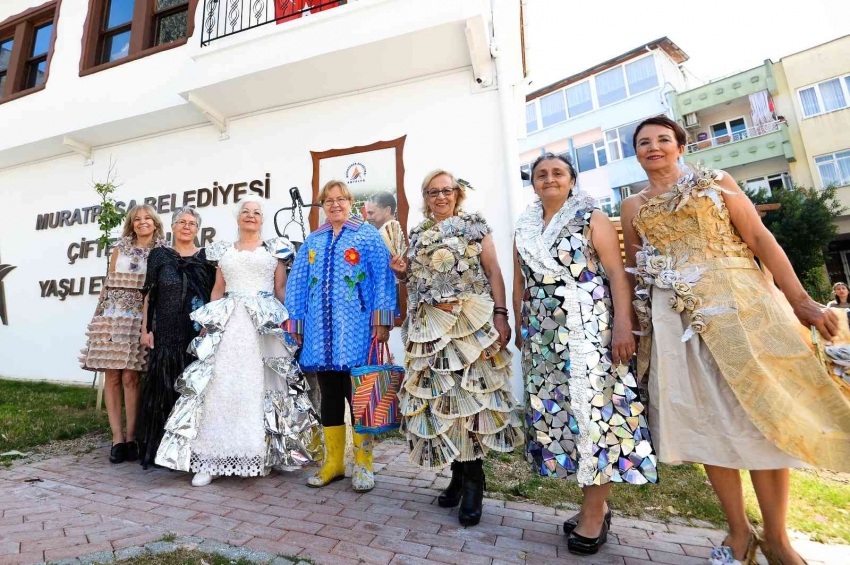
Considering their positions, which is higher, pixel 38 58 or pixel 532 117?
pixel 532 117

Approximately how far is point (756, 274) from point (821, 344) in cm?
36

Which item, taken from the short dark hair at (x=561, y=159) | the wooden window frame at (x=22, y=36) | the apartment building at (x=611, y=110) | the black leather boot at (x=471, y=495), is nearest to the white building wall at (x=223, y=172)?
the wooden window frame at (x=22, y=36)

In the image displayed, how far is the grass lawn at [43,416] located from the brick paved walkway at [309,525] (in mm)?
1104

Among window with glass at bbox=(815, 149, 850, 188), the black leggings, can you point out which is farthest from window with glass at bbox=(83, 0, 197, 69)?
window with glass at bbox=(815, 149, 850, 188)

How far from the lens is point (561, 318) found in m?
2.11

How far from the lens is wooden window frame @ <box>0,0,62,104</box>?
8.26 metres

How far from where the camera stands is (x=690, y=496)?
2.67 meters

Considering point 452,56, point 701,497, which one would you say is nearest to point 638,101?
point 452,56

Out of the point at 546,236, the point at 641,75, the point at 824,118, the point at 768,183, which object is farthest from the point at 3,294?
the point at 824,118

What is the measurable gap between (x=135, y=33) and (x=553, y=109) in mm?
20710

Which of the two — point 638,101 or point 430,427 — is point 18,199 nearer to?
point 430,427

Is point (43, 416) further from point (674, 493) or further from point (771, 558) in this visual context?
point (771, 558)

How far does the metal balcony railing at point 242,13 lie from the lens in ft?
19.9

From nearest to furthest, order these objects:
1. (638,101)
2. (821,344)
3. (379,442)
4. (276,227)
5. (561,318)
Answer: (821,344), (561,318), (379,442), (276,227), (638,101)
